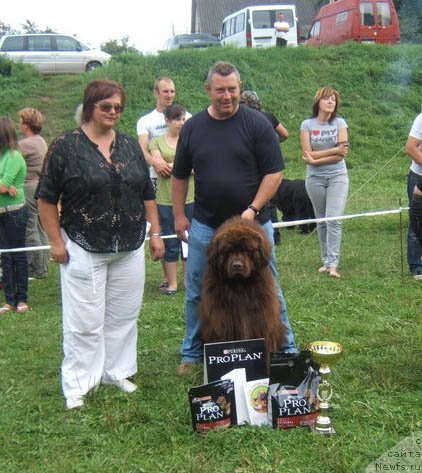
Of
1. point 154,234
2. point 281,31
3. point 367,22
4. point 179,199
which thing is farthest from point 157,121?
point 367,22

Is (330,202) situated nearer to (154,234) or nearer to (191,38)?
(154,234)

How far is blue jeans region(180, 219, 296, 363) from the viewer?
14.7 ft

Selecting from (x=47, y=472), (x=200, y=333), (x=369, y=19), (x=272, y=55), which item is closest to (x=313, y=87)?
(x=272, y=55)

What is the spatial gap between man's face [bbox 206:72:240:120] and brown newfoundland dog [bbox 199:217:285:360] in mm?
703

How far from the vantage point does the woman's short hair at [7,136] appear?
6367mm

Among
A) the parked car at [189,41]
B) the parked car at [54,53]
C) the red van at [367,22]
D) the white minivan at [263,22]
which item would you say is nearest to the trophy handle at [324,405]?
the parked car at [54,53]

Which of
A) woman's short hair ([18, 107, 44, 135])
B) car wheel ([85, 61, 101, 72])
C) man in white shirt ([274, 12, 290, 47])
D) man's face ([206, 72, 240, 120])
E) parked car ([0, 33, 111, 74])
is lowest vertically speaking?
Result: woman's short hair ([18, 107, 44, 135])

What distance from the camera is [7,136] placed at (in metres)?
6.41

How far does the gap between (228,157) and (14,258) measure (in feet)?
10.3

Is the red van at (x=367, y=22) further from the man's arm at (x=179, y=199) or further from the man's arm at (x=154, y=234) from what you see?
the man's arm at (x=154, y=234)

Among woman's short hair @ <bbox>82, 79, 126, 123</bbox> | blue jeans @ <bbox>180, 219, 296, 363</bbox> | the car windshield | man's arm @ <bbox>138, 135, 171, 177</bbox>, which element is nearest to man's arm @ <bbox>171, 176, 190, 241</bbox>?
blue jeans @ <bbox>180, 219, 296, 363</bbox>

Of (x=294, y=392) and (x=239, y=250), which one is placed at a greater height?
(x=239, y=250)

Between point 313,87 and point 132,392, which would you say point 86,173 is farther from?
point 313,87

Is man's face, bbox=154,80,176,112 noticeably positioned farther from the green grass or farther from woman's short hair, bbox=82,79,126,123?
woman's short hair, bbox=82,79,126,123
